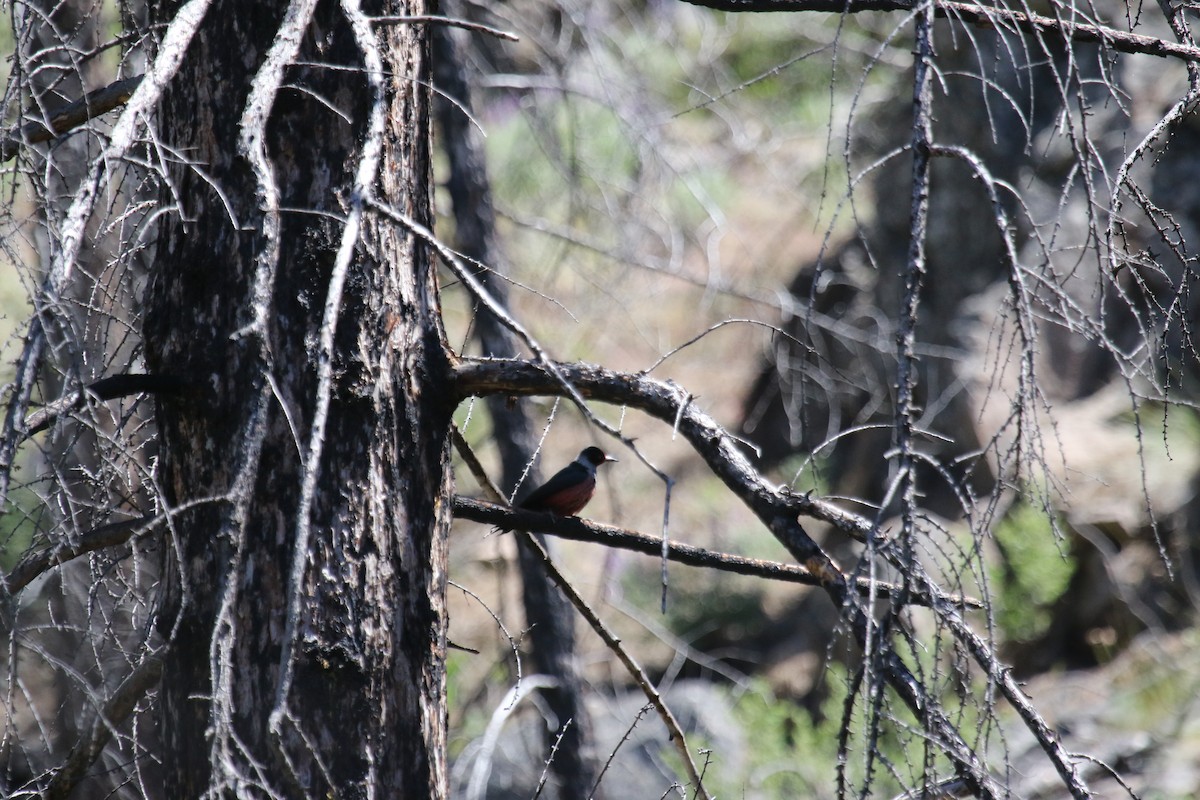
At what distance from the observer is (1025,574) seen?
25.2 ft

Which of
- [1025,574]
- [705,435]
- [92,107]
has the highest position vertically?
[92,107]

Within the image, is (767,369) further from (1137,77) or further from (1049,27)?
(1049,27)

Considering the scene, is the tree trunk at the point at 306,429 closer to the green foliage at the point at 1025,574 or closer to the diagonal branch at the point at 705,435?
the diagonal branch at the point at 705,435

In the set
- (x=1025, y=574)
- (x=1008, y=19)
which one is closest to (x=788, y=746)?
(x=1025, y=574)

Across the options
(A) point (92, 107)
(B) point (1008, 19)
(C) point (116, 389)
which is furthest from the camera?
(A) point (92, 107)

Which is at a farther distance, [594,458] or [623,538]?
[594,458]

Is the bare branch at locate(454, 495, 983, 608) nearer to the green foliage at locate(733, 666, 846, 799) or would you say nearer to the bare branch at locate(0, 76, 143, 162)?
the bare branch at locate(0, 76, 143, 162)

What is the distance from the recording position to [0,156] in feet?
6.83

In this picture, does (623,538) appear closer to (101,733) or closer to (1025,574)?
(101,733)

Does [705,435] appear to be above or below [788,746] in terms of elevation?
above

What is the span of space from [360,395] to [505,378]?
0.33 m

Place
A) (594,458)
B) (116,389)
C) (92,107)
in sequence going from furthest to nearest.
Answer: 1. (594,458)
2. (92,107)
3. (116,389)

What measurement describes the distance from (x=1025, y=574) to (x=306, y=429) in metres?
6.66

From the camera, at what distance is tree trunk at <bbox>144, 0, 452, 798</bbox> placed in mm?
2258
